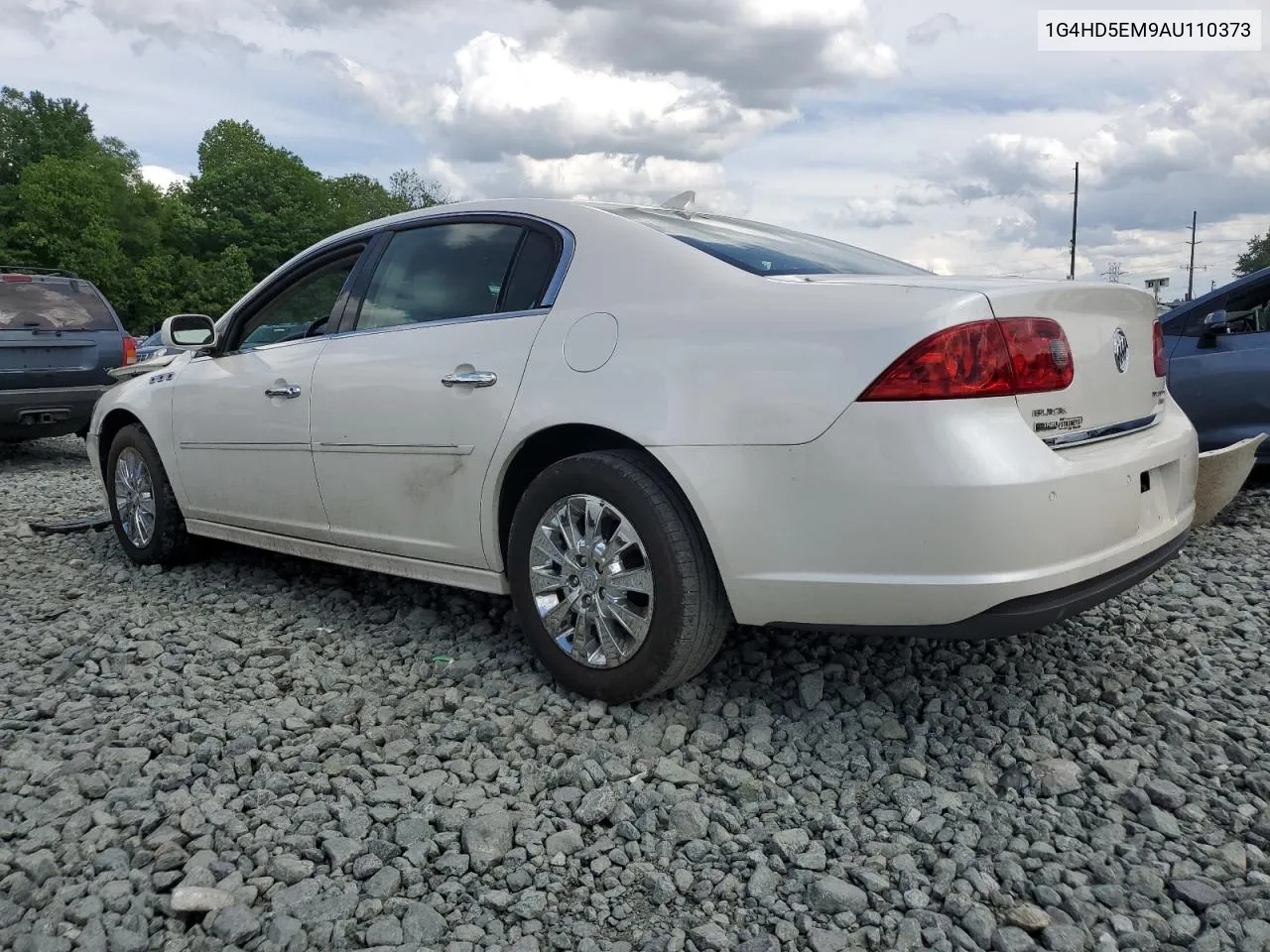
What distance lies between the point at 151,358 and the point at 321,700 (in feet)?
9.42

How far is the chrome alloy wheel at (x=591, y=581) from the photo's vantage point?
9.82 feet

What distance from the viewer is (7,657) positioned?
12.7ft

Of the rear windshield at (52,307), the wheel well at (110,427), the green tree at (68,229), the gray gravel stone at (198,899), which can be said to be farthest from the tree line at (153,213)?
the gray gravel stone at (198,899)

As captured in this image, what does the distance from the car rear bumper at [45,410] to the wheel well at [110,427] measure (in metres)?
4.08

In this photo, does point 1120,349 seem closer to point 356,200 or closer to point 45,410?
point 45,410

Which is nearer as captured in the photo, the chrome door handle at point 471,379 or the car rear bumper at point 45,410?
the chrome door handle at point 471,379

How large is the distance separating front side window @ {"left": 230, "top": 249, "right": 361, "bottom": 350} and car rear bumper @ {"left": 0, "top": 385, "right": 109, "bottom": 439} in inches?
216

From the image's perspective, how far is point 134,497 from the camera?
5.23 meters

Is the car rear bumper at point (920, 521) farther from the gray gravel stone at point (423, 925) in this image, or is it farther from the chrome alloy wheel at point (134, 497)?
the chrome alloy wheel at point (134, 497)

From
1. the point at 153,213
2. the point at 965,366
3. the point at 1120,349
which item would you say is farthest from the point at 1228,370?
the point at 153,213

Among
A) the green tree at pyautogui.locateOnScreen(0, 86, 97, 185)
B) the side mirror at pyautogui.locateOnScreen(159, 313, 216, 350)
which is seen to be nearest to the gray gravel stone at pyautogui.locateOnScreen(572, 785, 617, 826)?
the side mirror at pyautogui.locateOnScreen(159, 313, 216, 350)

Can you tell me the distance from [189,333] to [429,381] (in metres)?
1.74

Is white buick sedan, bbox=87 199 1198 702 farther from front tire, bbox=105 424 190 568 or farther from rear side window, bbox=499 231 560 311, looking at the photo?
front tire, bbox=105 424 190 568

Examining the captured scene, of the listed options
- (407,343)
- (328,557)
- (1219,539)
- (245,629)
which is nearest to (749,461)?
(407,343)
